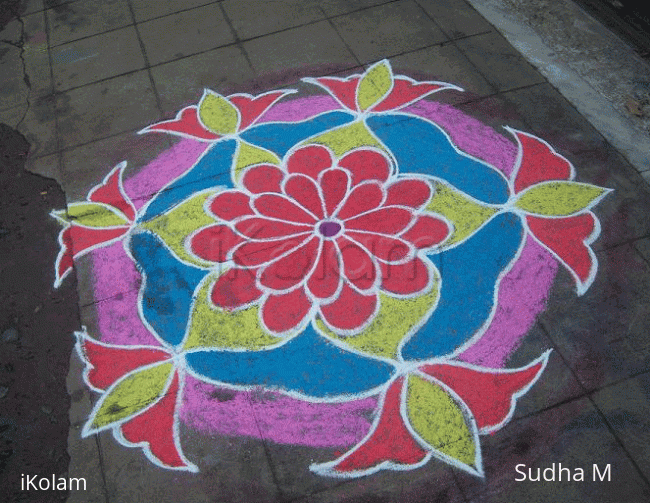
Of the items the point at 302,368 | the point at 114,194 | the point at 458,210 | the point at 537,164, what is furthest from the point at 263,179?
the point at 537,164

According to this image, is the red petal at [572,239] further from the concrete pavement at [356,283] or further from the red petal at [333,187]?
the red petal at [333,187]

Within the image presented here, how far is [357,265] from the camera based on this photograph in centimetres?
366

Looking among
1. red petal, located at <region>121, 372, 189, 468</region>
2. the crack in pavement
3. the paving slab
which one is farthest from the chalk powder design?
the paving slab

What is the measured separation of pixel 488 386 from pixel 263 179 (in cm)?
230

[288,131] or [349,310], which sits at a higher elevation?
[288,131]

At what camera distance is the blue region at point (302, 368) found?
10.4 feet

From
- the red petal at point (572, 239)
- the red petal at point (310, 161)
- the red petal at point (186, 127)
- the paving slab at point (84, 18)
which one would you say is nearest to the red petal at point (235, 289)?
the red petal at point (310, 161)

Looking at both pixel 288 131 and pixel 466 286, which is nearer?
pixel 466 286

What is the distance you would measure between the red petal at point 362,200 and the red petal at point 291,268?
36 cm

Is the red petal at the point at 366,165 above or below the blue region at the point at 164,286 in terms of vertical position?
above

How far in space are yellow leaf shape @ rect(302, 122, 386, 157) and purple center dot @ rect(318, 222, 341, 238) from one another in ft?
2.39

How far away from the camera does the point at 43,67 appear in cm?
560

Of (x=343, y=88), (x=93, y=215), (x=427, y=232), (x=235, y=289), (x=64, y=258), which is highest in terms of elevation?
(x=343, y=88)

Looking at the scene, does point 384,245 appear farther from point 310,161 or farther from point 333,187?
point 310,161
